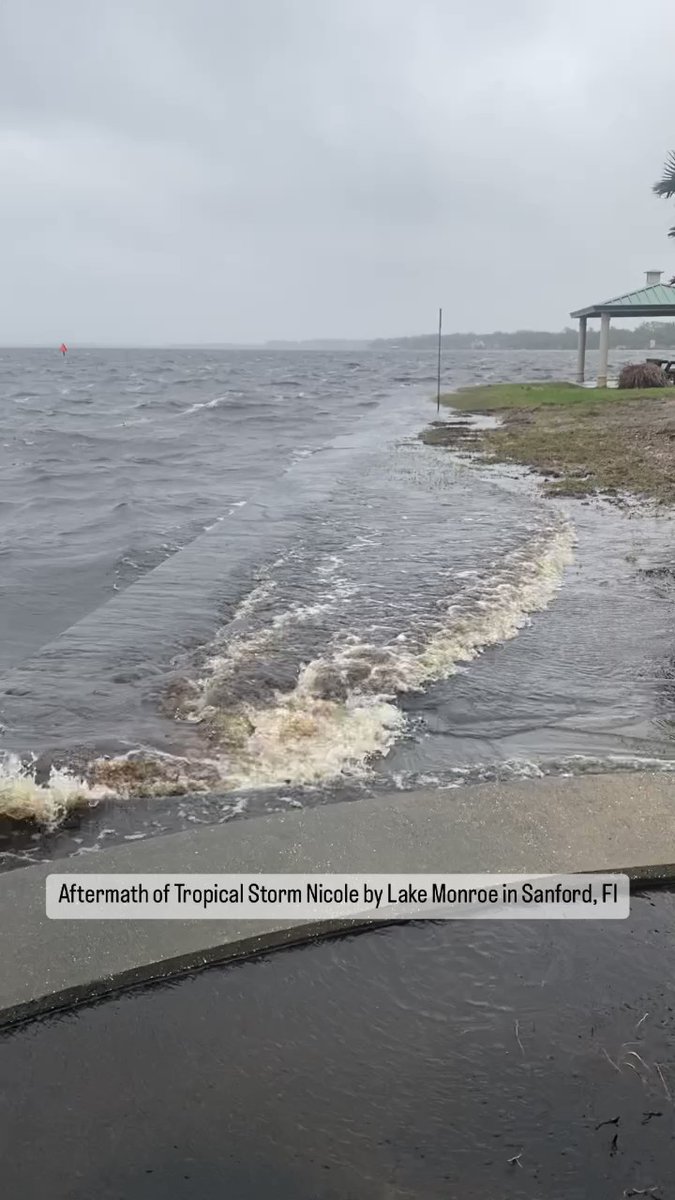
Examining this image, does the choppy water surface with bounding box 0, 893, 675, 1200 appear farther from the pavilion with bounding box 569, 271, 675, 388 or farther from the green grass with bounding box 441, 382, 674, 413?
the pavilion with bounding box 569, 271, 675, 388

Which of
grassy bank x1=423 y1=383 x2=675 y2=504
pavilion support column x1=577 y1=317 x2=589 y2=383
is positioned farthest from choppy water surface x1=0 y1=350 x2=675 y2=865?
pavilion support column x1=577 y1=317 x2=589 y2=383

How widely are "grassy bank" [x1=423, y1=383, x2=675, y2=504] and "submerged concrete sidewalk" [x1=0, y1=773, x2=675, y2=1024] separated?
11.2 meters

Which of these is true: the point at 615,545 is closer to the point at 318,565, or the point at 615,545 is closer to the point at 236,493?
the point at 318,565

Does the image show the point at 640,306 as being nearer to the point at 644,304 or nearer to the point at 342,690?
the point at 644,304

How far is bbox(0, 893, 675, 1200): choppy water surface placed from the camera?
256 cm

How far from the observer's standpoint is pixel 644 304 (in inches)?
1328

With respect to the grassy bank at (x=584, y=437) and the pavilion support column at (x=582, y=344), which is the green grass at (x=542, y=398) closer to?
the grassy bank at (x=584, y=437)

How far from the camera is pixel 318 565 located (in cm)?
1141

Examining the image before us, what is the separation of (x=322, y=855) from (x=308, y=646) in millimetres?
3833

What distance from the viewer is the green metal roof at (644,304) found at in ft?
110

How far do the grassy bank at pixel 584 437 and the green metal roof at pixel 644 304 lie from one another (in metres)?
3.11

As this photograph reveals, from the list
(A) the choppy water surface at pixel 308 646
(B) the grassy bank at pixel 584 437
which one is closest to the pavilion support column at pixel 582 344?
(B) the grassy bank at pixel 584 437
